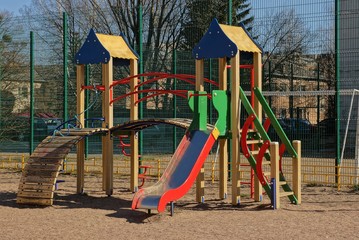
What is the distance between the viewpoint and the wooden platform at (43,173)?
11.2 m

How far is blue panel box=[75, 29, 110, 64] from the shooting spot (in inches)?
505

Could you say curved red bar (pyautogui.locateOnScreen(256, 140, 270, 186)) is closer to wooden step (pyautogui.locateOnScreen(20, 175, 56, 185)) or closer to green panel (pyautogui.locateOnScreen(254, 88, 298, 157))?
green panel (pyautogui.locateOnScreen(254, 88, 298, 157))

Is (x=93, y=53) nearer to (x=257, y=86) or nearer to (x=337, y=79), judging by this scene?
(x=257, y=86)

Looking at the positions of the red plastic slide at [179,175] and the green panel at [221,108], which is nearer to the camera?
the red plastic slide at [179,175]

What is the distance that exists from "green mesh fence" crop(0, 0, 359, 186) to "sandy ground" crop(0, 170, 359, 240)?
2.23m

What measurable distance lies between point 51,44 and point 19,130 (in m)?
2.70

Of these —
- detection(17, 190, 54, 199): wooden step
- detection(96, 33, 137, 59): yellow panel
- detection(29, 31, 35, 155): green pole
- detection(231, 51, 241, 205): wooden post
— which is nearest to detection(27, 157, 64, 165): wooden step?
detection(17, 190, 54, 199): wooden step

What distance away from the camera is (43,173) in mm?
11406

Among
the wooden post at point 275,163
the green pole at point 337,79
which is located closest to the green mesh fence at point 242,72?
the green pole at point 337,79

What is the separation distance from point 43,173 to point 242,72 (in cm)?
669

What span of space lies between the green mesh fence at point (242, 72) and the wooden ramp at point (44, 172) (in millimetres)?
1598

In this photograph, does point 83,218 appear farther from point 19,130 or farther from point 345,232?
point 19,130

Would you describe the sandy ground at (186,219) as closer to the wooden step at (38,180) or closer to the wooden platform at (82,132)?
the wooden step at (38,180)

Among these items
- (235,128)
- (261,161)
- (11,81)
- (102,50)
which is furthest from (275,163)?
(11,81)
